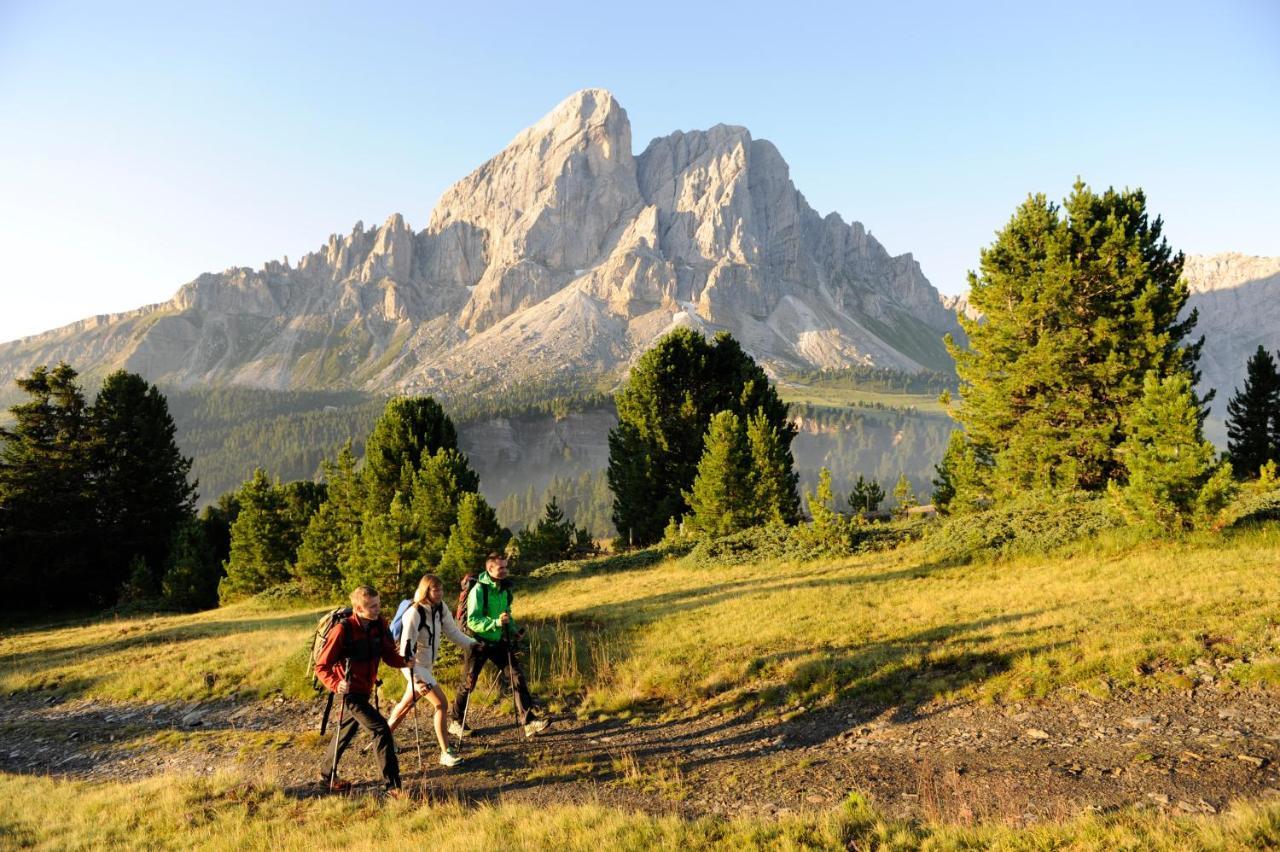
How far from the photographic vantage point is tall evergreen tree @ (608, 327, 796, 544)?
135 ft

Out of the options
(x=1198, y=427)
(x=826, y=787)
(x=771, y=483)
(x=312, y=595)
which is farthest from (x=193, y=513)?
(x=1198, y=427)

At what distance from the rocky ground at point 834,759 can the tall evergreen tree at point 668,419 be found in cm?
2964

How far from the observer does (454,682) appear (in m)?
13.4

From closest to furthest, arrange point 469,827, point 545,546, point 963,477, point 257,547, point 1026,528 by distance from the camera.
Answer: point 469,827 < point 1026,528 < point 963,477 < point 257,547 < point 545,546

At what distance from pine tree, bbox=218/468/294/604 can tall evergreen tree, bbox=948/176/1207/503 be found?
124ft

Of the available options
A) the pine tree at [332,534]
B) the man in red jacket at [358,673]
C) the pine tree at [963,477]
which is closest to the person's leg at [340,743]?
the man in red jacket at [358,673]

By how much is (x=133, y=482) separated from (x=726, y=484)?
137 feet

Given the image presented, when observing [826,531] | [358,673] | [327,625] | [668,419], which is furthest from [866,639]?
[668,419]

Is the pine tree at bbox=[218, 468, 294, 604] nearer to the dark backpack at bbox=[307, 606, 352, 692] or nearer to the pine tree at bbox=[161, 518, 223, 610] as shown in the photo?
the pine tree at bbox=[161, 518, 223, 610]

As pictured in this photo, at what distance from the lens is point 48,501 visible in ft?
134

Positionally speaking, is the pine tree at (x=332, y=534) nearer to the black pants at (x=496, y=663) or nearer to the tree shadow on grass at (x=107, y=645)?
the tree shadow on grass at (x=107, y=645)

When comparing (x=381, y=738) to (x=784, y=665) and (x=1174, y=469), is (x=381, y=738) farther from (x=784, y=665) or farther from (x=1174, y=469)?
(x=1174, y=469)

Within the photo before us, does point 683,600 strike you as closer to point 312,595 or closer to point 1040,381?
point 1040,381

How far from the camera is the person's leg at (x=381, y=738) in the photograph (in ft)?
26.7
